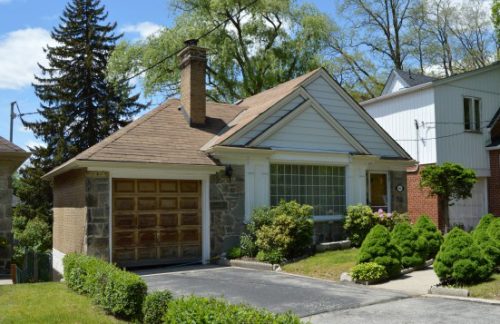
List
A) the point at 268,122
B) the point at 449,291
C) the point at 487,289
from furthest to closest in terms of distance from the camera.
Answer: the point at 268,122 → the point at 449,291 → the point at 487,289

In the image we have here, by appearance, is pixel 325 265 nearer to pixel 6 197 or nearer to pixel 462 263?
pixel 462 263

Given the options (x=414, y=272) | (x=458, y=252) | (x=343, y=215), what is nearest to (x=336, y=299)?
(x=458, y=252)

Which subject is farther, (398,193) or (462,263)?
(398,193)

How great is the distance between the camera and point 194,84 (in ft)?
52.9

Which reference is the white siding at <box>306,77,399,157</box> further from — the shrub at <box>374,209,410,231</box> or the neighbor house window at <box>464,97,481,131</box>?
the neighbor house window at <box>464,97,481,131</box>

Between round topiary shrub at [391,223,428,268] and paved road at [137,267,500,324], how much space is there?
2088mm

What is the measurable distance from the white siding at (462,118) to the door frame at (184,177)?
36.7 ft

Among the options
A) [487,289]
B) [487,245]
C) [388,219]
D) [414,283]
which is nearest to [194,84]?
[388,219]

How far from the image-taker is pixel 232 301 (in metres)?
8.53

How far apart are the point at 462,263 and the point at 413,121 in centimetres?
1331

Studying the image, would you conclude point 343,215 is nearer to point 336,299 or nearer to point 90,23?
point 336,299

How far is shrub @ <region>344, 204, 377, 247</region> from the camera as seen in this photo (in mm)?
15125

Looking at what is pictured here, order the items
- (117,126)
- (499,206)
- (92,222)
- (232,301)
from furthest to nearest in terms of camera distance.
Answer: (117,126) < (499,206) < (92,222) < (232,301)

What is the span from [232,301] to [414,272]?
509 centimetres
